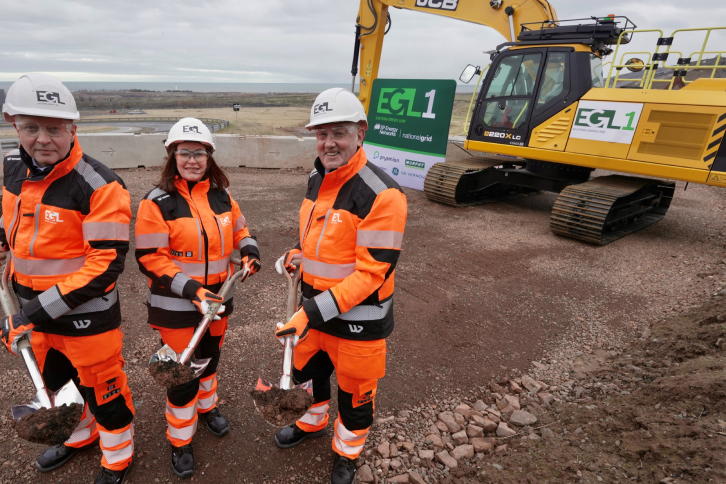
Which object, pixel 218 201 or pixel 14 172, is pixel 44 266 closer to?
pixel 14 172

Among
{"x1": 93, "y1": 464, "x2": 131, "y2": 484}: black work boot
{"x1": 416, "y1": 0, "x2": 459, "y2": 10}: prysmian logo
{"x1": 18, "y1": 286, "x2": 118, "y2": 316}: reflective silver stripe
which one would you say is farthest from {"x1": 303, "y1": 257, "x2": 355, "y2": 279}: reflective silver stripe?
{"x1": 416, "y1": 0, "x2": 459, "y2": 10}: prysmian logo

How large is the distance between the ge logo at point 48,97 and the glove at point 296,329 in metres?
1.73

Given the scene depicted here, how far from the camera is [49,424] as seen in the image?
2.18 m

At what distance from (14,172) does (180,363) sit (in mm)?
1484

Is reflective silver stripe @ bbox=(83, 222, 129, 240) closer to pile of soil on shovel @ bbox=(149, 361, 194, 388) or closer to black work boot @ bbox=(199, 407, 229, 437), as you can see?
pile of soil on shovel @ bbox=(149, 361, 194, 388)

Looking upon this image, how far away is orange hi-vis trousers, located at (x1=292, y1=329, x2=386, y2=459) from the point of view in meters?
2.51

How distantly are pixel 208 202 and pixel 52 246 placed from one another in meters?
0.90

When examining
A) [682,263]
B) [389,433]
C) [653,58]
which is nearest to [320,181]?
[389,433]

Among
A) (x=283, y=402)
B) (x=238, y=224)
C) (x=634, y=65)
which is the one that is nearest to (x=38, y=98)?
(x=238, y=224)

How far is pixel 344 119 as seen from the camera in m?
2.28

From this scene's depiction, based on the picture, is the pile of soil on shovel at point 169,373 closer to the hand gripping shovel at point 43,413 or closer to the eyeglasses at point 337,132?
the hand gripping shovel at point 43,413

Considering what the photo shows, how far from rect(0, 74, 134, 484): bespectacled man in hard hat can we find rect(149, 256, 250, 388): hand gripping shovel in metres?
0.29

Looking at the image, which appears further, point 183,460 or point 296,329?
point 183,460

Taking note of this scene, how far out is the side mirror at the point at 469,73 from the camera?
8906 millimetres
